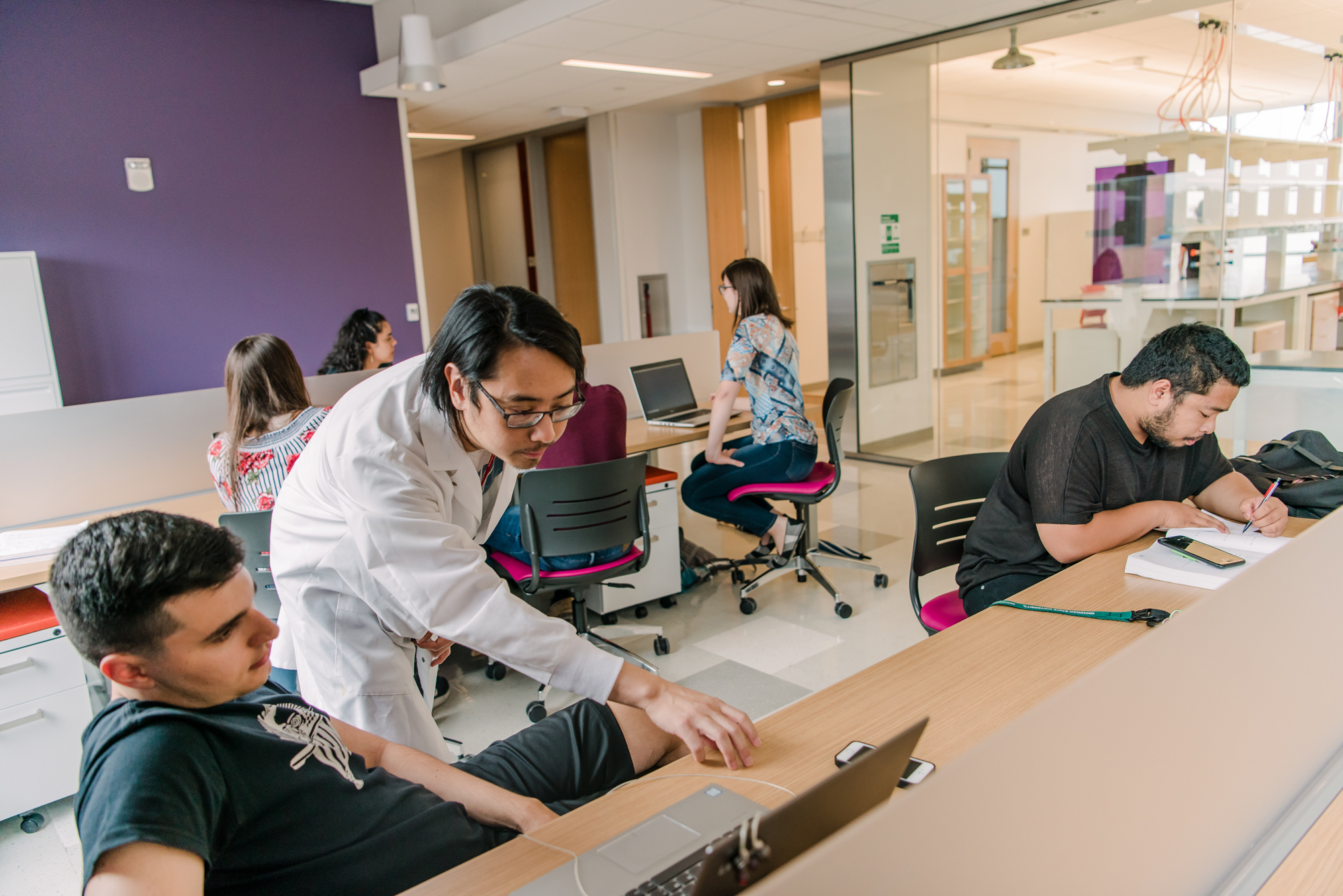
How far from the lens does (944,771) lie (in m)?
0.57

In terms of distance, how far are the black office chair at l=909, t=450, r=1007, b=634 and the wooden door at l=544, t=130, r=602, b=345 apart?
6498 millimetres

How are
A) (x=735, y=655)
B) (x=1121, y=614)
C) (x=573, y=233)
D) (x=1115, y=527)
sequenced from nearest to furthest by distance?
(x=1121, y=614), (x=1115, y=527), (x=735, y=655), (x=573, y=233)

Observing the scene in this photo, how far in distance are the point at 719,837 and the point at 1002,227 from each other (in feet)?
17.7

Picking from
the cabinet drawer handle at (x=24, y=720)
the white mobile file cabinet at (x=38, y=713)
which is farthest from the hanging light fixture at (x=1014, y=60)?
the cabinet drawer handle at (x=24, y=720)

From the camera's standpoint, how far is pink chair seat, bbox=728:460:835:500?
12.6ft

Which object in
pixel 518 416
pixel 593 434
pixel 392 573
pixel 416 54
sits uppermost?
pixel 416 54

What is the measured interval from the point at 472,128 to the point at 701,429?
5.19 metres

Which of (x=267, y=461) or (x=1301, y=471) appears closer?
(x=1301, y=471)

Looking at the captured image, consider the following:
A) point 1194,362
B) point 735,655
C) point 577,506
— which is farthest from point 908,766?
point 735,655

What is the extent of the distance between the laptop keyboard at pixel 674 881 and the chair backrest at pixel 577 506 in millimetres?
1981

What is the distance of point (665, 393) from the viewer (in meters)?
4.67

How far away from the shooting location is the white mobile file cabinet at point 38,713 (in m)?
2.44

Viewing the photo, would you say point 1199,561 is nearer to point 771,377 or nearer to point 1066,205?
point 771,377

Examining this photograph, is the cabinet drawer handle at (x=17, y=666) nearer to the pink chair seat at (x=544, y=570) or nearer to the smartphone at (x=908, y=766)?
the pink chair seat at (x=544, y=570)
